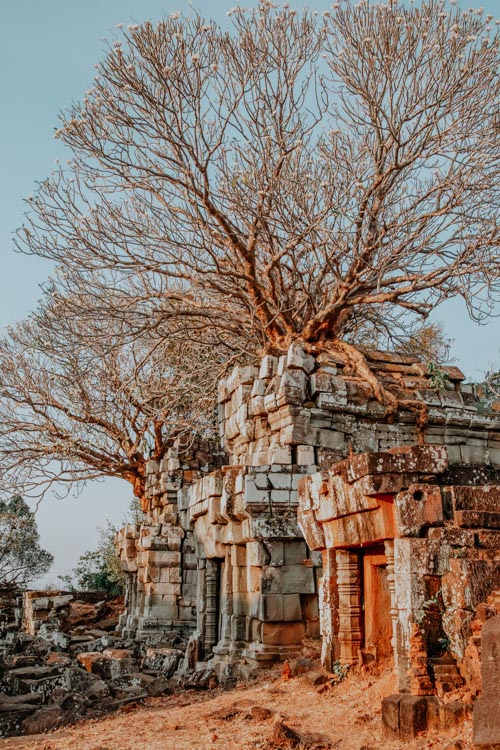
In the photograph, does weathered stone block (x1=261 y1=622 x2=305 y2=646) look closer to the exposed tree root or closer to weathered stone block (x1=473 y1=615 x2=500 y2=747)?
the exposed tree root

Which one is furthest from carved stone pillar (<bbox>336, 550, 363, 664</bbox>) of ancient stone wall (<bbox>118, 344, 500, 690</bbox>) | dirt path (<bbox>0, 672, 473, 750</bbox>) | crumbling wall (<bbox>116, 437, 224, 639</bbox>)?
crumbling wall (<bbox>116, 437, 224, 639</bbox>)

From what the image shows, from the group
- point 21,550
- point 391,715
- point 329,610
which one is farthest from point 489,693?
point 21,550

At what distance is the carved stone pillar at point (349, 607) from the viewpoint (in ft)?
19.5

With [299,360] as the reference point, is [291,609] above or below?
below

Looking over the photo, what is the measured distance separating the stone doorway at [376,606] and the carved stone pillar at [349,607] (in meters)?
0.06

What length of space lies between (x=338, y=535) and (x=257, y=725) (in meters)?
1.52

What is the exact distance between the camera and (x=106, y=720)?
7117mm

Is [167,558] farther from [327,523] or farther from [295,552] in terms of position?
[327,523]

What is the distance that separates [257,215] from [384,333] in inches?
216

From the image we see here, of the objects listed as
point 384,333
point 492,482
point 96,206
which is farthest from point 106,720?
point 384,333

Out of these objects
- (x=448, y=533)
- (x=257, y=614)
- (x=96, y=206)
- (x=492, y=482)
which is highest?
(x=96, y=206)

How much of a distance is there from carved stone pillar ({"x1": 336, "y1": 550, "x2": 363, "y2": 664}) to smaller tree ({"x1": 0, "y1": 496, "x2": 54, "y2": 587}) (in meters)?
23.2

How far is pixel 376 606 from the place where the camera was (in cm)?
593

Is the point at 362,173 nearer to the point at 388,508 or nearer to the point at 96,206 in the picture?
the point at 96,206
